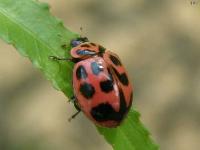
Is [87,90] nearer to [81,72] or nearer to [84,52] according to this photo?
[81,72]

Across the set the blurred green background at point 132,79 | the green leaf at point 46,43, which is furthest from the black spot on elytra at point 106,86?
the blurred green background at point 132,79

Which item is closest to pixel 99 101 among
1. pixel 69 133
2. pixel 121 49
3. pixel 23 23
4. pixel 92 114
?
pixel 92 114

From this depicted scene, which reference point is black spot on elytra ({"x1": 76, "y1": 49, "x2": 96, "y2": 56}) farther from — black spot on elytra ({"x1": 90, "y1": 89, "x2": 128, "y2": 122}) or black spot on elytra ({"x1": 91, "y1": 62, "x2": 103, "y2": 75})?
black spot on elytra ({"x1": 90, "y1": 89, "x2": 128, "y2": 122})

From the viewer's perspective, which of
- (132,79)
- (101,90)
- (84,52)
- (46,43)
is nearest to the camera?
(46,43)

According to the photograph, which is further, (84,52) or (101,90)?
(84,52)

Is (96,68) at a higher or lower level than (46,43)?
lower

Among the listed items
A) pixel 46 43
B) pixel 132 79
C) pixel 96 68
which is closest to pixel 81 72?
pixel 96 68

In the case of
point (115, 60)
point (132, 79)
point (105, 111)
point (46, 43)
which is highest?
point (46, 43)

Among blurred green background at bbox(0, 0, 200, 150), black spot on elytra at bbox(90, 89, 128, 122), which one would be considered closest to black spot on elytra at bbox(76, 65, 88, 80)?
black spot on elytra at bbox(90, 89, 128, 122)
